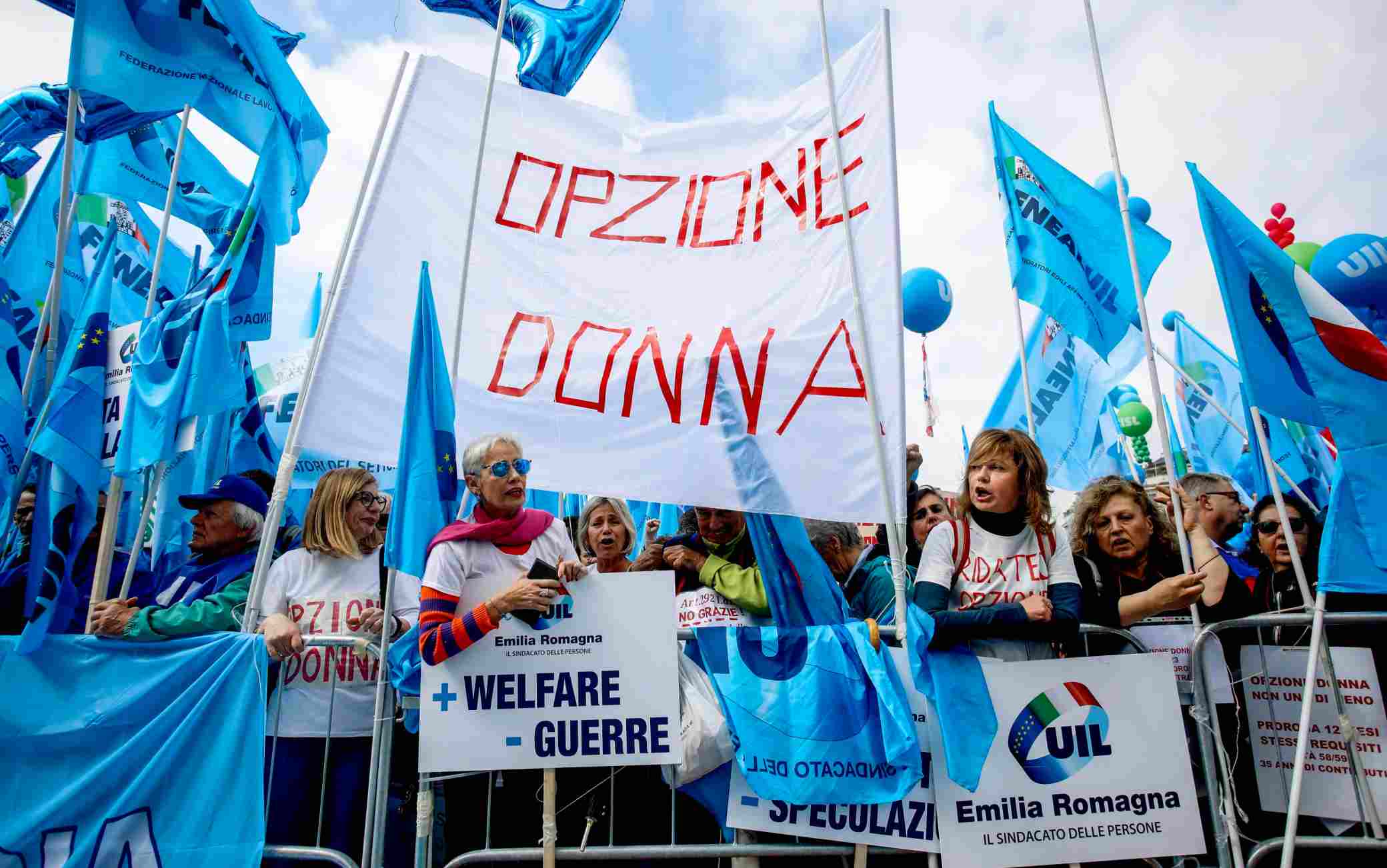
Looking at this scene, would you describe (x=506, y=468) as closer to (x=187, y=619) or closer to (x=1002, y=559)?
(x=187, y=619)

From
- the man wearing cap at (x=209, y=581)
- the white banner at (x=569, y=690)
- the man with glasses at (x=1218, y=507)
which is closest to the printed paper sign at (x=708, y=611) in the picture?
the white banner at (x=569, y=690)

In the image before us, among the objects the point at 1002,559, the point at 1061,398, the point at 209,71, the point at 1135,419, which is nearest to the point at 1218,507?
the point at 1061,398

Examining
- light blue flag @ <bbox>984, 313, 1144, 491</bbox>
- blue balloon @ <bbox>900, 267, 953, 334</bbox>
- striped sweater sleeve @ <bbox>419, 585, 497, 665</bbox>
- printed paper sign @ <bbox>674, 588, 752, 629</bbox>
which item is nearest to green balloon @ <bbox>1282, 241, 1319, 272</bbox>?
light blue flag @ <bbox>984, 313, 1144, 491</bbox>

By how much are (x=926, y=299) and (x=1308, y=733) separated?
6193mm

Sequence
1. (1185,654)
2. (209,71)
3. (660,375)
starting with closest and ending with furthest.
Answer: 1. (1185,654)
2. (660,375)
3. (209,71)

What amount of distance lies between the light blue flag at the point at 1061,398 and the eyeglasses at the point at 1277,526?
3.07 metres

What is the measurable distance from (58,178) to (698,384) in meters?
5.61

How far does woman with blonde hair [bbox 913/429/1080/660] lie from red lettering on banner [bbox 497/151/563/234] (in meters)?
2.41

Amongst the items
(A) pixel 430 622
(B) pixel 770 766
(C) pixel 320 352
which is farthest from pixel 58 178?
(B) pixel 770 766

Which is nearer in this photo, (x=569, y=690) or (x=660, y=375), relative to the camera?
(x=569, y=690)

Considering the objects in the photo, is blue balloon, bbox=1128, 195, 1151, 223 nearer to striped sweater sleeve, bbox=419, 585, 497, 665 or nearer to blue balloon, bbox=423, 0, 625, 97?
blue balloon, bbox=423, 0, 625, 97

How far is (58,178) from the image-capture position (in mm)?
6699

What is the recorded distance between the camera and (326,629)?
391 centimetres

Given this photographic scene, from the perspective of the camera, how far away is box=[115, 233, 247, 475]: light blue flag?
411 centimetres
